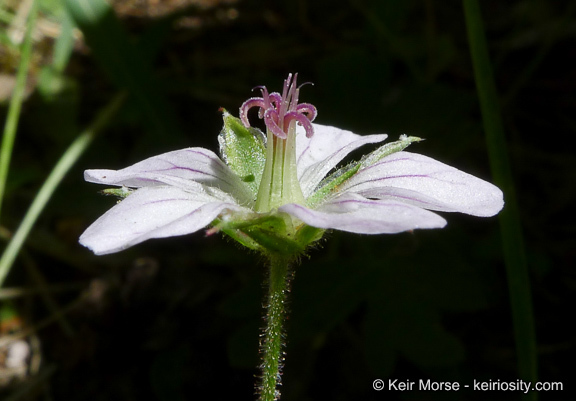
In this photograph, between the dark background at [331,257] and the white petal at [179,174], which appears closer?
the white petal at [179,174]

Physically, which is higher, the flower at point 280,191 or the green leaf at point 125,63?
the green leaf at point 125,63

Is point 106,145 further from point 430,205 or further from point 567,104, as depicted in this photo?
point 567,104

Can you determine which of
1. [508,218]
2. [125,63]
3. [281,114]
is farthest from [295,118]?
[125,63]

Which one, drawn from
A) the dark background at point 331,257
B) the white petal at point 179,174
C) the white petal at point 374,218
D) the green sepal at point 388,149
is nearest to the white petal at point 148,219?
the white petal at point 179,174

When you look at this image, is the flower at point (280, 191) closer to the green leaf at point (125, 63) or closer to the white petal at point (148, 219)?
the white petal at point (148, 219)

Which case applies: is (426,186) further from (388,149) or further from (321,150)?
(321,150)

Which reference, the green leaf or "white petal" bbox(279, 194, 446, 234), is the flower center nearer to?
"white petal" bbox(279, 194, 446, 234)

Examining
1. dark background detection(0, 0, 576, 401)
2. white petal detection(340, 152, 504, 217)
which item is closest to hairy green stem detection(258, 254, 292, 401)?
white petal detection(340, 152, 504, 217)

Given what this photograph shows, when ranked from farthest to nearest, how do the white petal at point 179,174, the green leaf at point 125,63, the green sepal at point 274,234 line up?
1. the green leaf at point 125,63
2. the white petal at point 179,174
3. the green sepal at point 274,234
